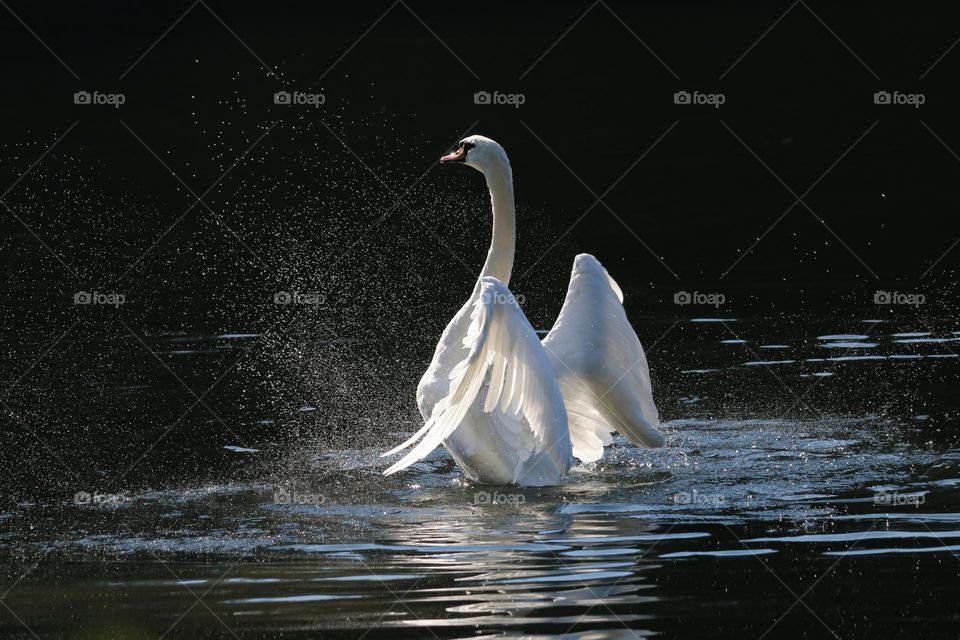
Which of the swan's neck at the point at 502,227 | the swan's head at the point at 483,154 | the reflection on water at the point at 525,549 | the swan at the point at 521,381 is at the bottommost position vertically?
the reflection on water at the point at 525,549

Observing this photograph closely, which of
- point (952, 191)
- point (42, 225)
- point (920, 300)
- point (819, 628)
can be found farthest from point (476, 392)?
point (952, 191)

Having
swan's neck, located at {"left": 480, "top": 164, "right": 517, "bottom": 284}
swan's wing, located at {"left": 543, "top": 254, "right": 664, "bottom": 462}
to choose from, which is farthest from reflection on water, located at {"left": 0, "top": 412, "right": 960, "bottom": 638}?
swan's neck, located at {"left": 480, "top": 164, "right": 517, "bottom": 284}

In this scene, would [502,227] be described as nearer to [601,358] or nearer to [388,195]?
[601,358]

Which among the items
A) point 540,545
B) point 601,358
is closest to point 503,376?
point 601,358

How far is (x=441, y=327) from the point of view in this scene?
13703 millimetres

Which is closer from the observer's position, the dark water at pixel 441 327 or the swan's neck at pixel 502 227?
the dark water at pixel 441 327

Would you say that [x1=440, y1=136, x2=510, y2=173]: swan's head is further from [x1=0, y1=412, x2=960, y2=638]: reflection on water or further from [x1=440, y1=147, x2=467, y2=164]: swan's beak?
[x1=0, y1=412, x2=960, y2=638]: reflection on water

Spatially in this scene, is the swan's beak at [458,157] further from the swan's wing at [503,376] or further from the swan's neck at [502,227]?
the swan's wing at [503,376]

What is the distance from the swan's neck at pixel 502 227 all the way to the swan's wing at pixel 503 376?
137 cm

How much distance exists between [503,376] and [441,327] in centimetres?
559

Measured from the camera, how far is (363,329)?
43.4 feet

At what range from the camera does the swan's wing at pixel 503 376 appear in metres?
7.89

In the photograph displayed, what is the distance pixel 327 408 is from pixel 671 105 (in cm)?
1548

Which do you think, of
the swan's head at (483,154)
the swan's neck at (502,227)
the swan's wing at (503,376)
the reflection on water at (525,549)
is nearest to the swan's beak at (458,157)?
the swan's head at (483,154)
